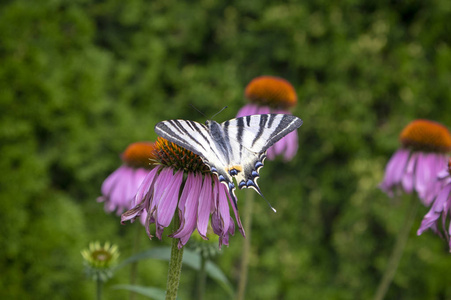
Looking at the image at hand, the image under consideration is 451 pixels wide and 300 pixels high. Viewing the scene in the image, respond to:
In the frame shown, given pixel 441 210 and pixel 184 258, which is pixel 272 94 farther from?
pixel 441 210

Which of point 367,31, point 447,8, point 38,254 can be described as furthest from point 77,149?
point 447,8

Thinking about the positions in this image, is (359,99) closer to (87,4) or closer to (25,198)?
(87,4)

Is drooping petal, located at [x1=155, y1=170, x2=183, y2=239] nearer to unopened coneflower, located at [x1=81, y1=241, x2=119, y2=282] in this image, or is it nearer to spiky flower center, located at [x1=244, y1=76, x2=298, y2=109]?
unopened coneflower, located at [x1=81, y1=241, x2=119, y2=282]

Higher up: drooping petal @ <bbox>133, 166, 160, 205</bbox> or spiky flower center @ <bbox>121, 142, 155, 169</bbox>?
spiky flower center @ <bbox>121, 142, 155, 169</bbox>

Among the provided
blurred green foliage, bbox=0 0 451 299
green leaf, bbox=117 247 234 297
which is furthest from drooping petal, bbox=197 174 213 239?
blurred green foliage, bbox=0 0 451 299

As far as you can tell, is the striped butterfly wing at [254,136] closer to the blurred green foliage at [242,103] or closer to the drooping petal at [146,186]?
the drooping petal at [146,186]

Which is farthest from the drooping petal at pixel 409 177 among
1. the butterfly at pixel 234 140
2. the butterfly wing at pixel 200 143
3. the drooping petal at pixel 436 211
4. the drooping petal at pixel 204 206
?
the drooping petal at pixel 204 206
